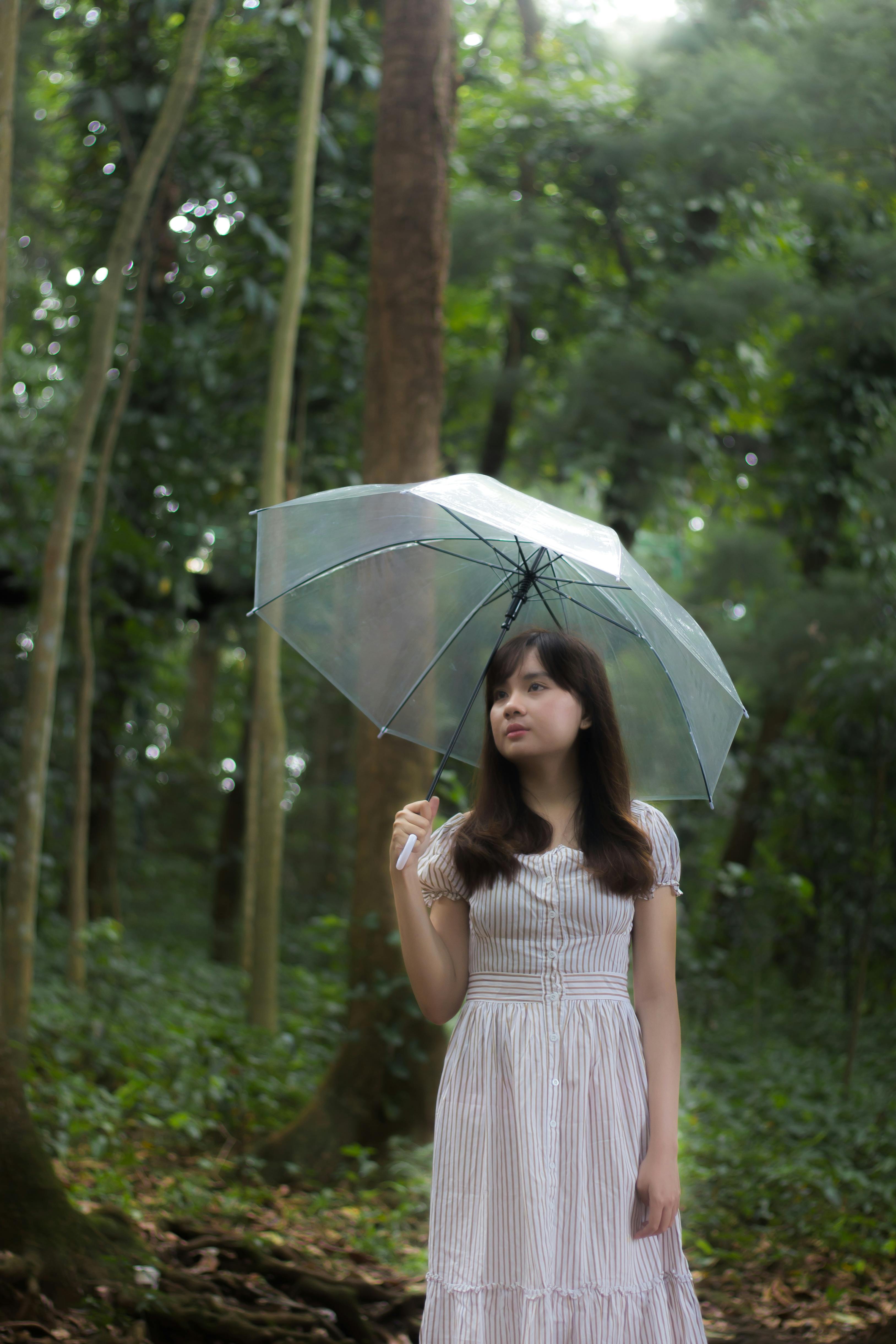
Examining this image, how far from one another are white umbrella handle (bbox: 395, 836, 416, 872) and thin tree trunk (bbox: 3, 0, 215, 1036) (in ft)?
10.9

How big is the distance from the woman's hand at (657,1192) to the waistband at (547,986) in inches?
10.4

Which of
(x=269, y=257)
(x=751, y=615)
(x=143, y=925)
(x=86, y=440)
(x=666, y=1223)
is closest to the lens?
(x=666, y=1223)

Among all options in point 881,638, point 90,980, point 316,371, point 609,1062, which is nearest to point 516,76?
point 316,371

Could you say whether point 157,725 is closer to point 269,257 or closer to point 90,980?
point 90,980

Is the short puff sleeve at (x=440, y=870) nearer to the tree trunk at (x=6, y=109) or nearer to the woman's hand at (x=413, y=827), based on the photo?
the woman's hand at (x=413, y=827)

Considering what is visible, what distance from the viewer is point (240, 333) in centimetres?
812

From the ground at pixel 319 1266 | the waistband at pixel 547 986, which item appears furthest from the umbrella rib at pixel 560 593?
the ground at pixel 319 1266

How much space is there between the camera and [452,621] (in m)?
2.36

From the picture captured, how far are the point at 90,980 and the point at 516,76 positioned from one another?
25.8ft

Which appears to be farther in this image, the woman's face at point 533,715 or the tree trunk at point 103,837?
the tree trunk at point 103,837

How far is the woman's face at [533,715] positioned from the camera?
6.75 feet

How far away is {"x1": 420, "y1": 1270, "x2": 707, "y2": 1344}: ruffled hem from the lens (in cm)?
182

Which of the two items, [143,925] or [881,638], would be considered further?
[143,925]

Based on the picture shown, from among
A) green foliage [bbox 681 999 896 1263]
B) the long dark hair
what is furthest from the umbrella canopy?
green foliage [bbox 681 999 896 1263]
